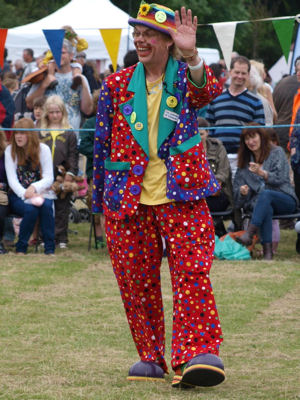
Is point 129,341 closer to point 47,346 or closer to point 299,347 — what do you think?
point 47,346

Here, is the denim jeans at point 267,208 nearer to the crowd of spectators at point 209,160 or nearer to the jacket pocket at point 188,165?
the crowd of spectators at point 209,160

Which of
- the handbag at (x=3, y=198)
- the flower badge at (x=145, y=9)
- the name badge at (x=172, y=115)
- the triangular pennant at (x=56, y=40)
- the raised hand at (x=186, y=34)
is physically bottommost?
the handbag at (x=3, y=198)

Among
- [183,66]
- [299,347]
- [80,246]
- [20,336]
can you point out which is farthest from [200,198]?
[80,246]

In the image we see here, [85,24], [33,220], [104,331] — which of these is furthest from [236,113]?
[85,24]

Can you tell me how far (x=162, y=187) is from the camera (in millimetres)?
4918

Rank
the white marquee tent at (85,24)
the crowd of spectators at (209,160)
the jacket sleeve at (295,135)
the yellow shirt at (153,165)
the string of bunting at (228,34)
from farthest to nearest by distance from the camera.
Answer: the white marquee tent at (85,24) < the jacket sleeve at (295,135) < the crowd of spectators at (209,160) < the string of bunting at (228,34) < the yellow shirt at (153,165)

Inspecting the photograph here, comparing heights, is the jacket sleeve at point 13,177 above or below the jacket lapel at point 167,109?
below

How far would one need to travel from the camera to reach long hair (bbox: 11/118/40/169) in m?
10.3

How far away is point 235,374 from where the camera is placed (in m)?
5.39

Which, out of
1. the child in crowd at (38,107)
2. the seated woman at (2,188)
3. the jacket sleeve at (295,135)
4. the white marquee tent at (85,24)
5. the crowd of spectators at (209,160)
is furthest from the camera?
the white marquee tent at (85,24)

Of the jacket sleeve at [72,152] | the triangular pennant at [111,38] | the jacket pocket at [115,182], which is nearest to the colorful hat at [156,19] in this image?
the jacket pocket at [115,182]

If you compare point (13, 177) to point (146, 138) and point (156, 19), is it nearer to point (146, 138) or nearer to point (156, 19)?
point (146, 138)

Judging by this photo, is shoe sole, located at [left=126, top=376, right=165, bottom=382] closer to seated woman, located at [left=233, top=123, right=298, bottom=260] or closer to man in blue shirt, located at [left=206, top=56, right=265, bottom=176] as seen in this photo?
seated woman, located at [left=233, top=123, right=298, bottom=260]

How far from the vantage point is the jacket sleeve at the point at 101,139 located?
5.05 metres
